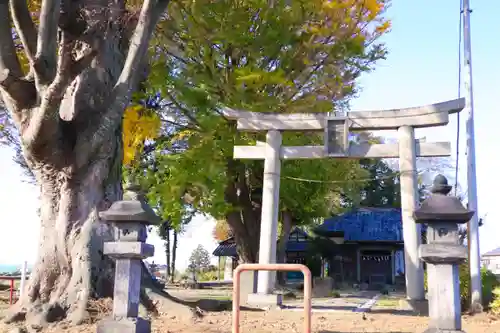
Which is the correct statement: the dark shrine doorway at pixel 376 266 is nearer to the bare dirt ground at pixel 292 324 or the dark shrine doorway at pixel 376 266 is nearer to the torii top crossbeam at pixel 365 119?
the torii top crossbeam at pixel 365 119

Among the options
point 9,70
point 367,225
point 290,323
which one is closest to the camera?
point 9,70

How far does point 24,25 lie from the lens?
8.16 meters

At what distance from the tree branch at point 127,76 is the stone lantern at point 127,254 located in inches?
83.0

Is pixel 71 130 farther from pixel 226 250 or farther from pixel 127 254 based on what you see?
pixel 226 250

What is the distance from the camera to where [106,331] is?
6.58 m

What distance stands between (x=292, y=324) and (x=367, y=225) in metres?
21.6

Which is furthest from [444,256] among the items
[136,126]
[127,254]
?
[136,126]

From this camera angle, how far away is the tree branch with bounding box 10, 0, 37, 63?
8023 mm

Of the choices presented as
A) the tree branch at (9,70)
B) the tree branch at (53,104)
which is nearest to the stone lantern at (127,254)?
the tree branch at (53,104)

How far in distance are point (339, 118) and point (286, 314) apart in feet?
18.1

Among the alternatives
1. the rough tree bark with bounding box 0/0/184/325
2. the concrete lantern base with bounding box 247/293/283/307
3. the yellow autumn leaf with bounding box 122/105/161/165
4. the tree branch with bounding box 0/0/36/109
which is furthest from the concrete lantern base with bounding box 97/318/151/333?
the yellow autumn leaf with bounding box 122/105/161/165

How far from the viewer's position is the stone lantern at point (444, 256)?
608cm

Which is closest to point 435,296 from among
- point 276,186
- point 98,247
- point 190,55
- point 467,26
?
point 98,247

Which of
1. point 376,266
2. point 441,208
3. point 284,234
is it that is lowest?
point 376,266
